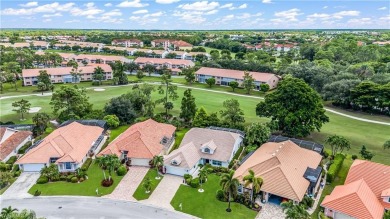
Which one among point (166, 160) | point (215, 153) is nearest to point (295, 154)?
point (215, 153)

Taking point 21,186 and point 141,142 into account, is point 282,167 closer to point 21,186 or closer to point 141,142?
point 141,142

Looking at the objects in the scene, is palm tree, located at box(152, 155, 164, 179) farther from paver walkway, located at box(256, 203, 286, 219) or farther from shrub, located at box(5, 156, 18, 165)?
shrub, located at box(5, 156, 18, 165)

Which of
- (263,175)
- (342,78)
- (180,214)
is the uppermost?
(342,78)

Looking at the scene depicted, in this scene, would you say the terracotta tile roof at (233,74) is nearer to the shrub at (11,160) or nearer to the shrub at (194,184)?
the shrub at (194,184)

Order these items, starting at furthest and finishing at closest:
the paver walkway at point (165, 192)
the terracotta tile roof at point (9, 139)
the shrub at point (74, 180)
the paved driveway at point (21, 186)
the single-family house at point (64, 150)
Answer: the terracotta tile roof at point (9, 139), the single-family house at point (64, 150), the shrub at point (74, 180), the paved driveway at point (21, 186), the paver walkway at point (165, 192)

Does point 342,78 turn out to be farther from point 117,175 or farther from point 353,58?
point 117,175

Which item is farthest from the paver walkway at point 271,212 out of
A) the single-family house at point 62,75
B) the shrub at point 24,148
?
the single-family house at point 62,75
